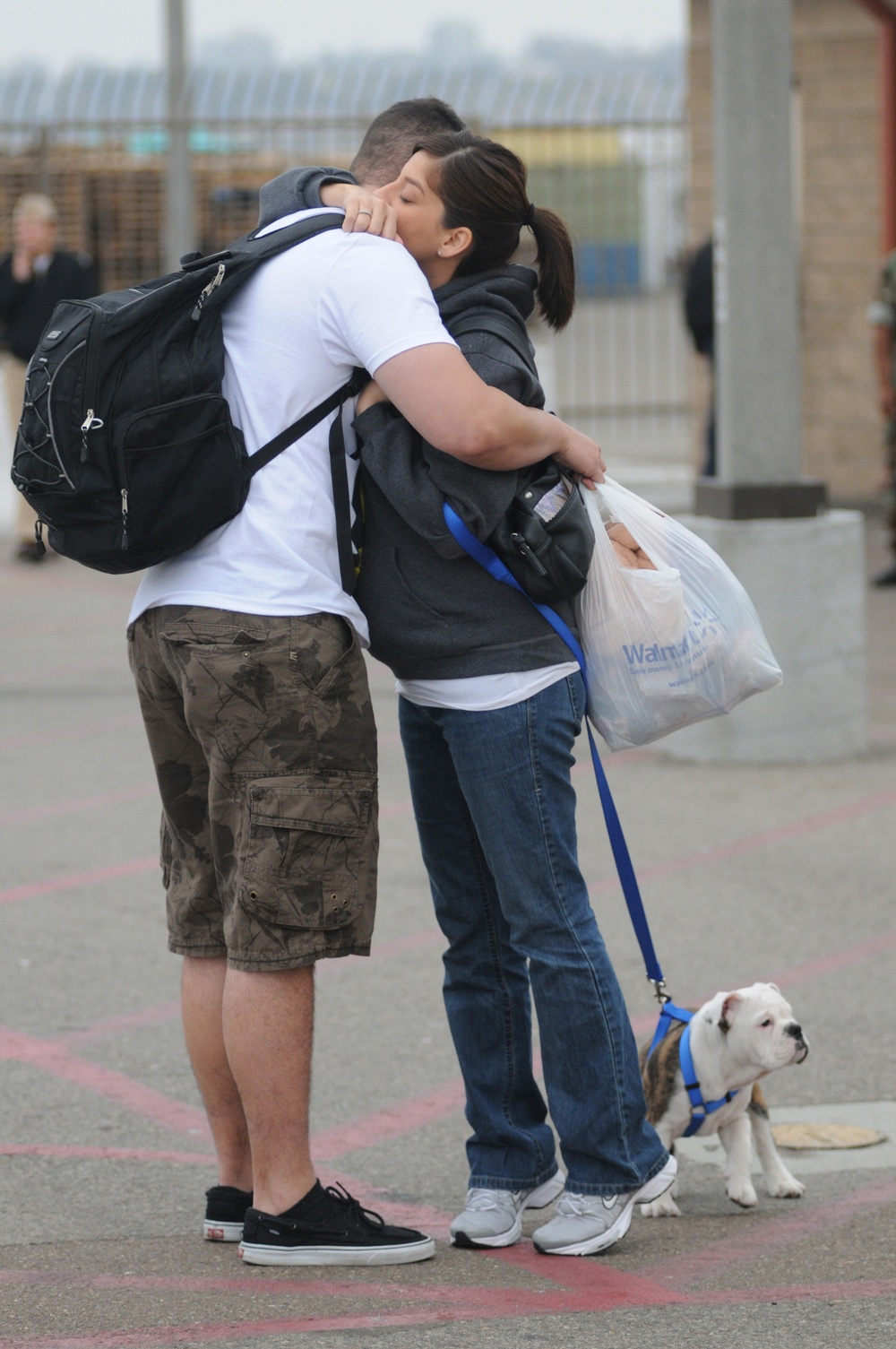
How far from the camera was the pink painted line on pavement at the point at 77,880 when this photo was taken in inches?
228

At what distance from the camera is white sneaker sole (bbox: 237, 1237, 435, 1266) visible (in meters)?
3.17

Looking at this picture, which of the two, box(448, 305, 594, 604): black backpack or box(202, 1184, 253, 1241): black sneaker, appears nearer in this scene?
box(448, 305, 594, 604): black backpack

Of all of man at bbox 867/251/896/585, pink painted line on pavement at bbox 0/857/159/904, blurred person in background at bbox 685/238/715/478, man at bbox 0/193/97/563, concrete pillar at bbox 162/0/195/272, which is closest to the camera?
pink painted line on pavement at bbox 0/857/159/904

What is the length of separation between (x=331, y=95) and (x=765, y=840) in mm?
11341

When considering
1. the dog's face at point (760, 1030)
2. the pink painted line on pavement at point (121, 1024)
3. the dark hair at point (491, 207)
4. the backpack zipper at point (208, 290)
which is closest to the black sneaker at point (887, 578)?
the pink painted line on pavement at point (121, 1024)

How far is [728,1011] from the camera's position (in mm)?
3480

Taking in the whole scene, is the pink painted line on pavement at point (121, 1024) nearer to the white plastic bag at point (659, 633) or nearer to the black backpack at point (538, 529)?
the white plastic bag at point (659, 633)

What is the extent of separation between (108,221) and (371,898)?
14671mm

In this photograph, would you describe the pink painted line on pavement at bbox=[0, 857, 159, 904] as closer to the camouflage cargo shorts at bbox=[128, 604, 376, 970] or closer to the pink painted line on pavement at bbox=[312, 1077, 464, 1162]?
the pink painted line on pavement at bbox=[312, 1077, 464, 1162]

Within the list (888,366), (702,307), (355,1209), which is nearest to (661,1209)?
(355,1209)

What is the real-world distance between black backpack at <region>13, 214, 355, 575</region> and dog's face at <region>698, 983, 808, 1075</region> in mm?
1330

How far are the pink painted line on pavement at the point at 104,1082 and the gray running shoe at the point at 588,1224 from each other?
101 cm

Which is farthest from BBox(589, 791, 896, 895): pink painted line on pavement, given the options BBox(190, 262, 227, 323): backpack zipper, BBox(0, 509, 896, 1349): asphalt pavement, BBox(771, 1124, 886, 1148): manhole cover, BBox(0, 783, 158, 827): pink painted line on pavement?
BBox(190, 262, 227, 323): backpack zipper

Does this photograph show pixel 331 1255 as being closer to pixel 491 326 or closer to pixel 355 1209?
pixel 355 1209
